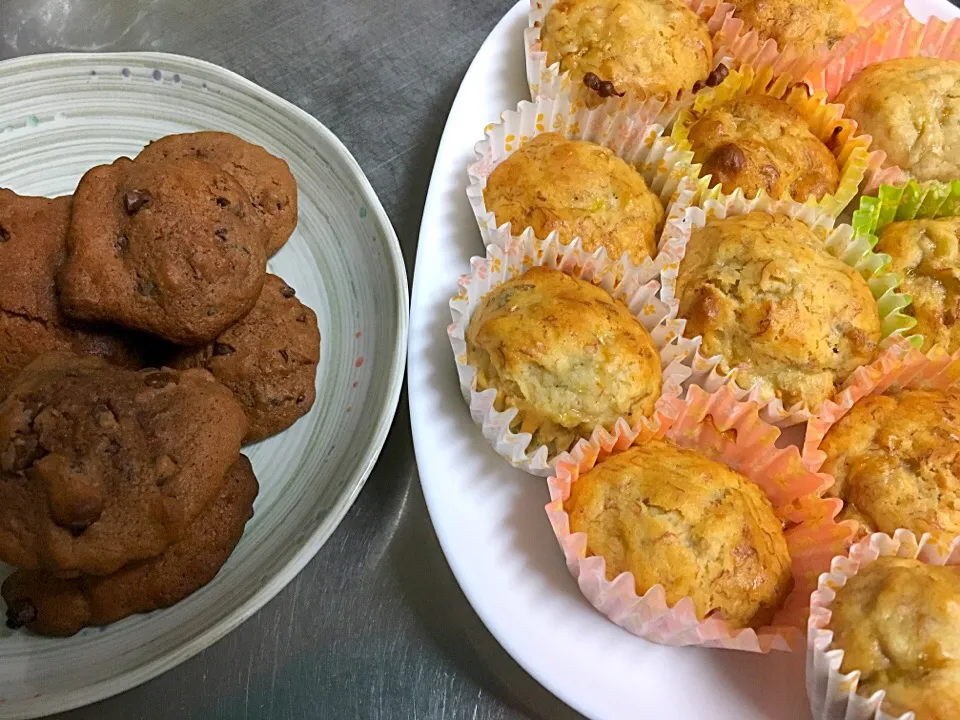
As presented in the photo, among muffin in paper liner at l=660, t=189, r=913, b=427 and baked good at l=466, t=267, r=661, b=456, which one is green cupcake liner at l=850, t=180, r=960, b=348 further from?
baked good at l=466, t=267, r=661, b=456

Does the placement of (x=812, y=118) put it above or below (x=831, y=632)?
above

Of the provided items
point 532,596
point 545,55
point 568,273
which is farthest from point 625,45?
point 532,596

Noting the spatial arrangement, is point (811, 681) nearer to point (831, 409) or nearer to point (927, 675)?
point (927, 675)

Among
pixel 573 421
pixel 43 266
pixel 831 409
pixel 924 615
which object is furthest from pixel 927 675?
pixel 43 266

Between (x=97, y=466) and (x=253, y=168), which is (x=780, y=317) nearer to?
(x=253, y=168)

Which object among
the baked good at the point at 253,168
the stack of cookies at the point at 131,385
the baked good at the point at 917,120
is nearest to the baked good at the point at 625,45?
the baked good at the point at 917,120
